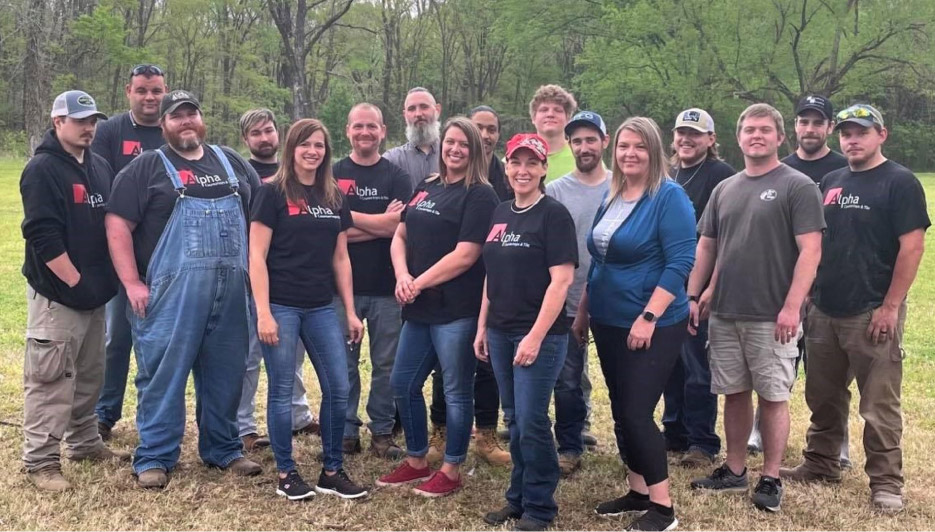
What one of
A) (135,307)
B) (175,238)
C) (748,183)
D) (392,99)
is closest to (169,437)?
(135,307)

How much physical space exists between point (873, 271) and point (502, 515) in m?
2.53

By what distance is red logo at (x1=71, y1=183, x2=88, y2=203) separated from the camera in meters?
4.55

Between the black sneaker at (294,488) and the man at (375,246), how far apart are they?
0.77 meters

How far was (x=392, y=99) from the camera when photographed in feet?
168

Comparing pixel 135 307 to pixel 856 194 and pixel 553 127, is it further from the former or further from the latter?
pixel 856 194

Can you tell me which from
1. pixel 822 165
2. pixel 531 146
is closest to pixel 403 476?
pixel 531 146

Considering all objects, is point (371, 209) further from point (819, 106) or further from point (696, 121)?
point (819, 106)

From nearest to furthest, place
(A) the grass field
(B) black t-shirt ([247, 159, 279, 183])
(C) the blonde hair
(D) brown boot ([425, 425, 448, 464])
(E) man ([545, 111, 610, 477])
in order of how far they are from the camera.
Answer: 1. (C) the blonde hair
2. (A) the grass field
3. (E) man ([545, 111, 610, 477])
4. (D) brown boot ([425, 425, 448, 464])
5. (B) black t-shirt ([247, 159, 279, 183])

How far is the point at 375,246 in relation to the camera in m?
5.11

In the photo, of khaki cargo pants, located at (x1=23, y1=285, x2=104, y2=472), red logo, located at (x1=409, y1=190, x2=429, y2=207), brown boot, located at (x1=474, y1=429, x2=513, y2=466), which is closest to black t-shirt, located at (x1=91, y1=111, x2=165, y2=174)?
khaki cargo pants, located at (x1=23, y1=285, x2=104, y2=472)

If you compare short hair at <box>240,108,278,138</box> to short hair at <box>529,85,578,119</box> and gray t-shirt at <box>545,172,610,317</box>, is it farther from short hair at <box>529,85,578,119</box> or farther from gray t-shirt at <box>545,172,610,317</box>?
gray t-shirt at <box>545,172,610,317</box>

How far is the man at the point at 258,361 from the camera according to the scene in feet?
17.9

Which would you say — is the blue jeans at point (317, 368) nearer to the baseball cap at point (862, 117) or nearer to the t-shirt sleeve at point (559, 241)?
the t-shirt sleeve at point (559, 241)

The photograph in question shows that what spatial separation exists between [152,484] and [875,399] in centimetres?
419
